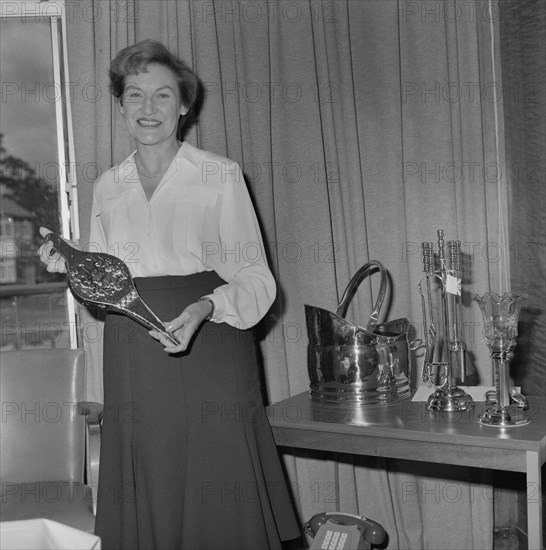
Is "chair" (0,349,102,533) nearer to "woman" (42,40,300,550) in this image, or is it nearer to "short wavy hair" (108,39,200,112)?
"woman" (42,40,300,550)

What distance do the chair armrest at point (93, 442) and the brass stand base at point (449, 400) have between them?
0.95 metres

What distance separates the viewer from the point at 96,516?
6.46 ft

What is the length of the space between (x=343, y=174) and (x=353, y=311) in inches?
19.7

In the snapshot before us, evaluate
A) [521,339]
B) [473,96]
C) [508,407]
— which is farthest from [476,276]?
[508,407]

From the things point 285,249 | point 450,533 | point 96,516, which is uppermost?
point 285,249

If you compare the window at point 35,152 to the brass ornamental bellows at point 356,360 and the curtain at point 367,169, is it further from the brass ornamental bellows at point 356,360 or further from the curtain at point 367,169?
the brass ornamental bellows at point 356,360

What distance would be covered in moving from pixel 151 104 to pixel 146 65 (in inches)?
4.3

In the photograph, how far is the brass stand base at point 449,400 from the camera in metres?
2.23

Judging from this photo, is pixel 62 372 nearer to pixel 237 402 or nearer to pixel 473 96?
pixel 237 402

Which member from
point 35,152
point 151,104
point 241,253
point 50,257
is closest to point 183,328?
point 241,253

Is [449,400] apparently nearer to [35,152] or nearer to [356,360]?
[356,360]

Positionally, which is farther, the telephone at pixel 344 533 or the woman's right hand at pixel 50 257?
the telephone at pixel 344 533

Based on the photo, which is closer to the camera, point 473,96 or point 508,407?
point 508,407

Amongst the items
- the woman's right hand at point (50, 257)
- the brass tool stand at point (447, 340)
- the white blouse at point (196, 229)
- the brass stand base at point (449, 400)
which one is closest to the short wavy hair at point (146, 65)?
the white blouse at point (196, 229)
